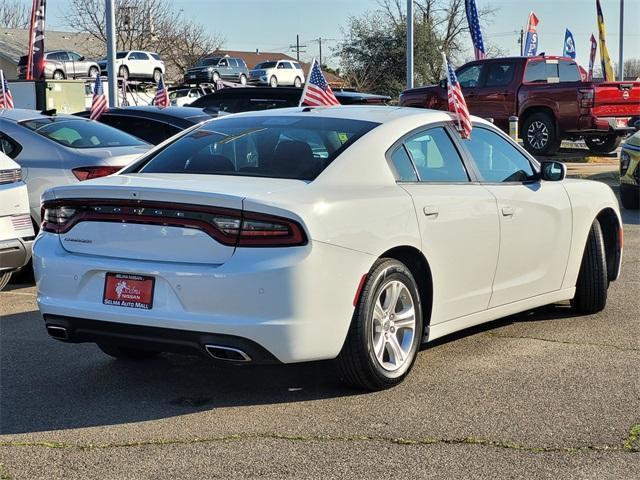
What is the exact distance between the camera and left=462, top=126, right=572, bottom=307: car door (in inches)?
238

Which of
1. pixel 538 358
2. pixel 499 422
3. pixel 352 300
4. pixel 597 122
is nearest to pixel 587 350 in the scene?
pixel 538 358

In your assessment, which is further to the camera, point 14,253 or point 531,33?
point 531,33

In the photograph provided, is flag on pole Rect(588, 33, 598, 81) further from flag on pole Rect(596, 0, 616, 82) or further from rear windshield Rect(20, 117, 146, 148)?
rear windshield Rect(20, 117, 146, 148)

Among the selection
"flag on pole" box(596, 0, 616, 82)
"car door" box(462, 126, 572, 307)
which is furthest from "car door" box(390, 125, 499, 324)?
"flag on pole" box(596, 0, 616, 82)

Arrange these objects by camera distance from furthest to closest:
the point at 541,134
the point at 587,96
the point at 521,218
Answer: the point at 541,134, the point at 587,96, the point at 521,218

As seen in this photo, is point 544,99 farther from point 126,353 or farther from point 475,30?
A: point 126,353

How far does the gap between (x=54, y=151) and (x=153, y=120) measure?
3.25 m

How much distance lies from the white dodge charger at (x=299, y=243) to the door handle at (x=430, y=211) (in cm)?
3

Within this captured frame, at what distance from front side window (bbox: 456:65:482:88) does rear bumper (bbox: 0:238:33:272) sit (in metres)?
14.7

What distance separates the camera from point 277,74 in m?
50.4

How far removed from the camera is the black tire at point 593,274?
6949mm

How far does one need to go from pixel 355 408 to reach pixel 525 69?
53.3 feet

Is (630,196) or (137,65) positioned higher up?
(137,65)

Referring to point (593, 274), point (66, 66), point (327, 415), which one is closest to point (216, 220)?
point (327, 415)
